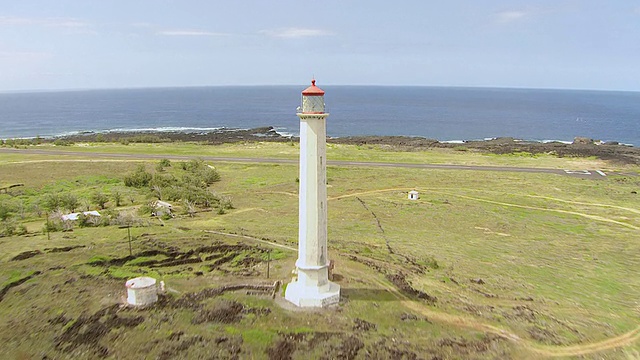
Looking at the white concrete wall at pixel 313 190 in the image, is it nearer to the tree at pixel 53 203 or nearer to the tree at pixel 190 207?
the tree at pixel 190 207

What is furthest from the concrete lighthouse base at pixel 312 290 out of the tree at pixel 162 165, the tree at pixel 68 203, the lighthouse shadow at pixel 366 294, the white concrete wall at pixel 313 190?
the tree at pixel 162 165

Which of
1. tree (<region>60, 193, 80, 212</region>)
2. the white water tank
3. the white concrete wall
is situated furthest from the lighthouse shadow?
tree (<region>60, 193, 80, 212</region>)

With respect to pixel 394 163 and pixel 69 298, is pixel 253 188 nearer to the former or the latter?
pixel 394 163

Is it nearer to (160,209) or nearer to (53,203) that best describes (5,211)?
(53,203)

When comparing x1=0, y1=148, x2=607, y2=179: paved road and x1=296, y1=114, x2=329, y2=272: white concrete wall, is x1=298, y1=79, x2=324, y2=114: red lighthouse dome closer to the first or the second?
x1=296, y1=114, x2=329, y2=272: white concrete wall

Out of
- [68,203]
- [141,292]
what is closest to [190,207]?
[68,203]
